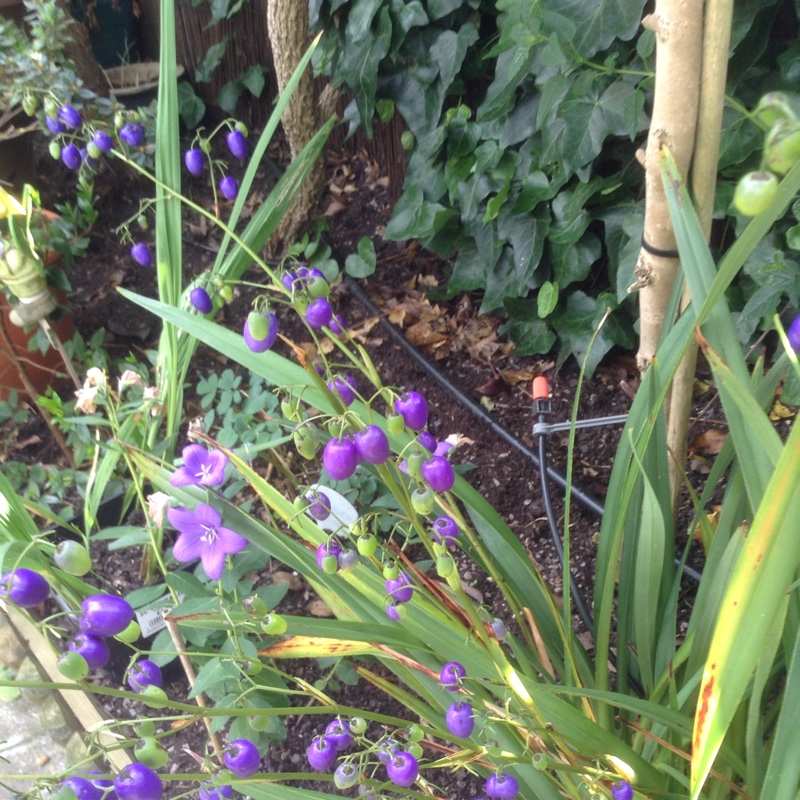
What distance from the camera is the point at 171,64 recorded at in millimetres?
1352

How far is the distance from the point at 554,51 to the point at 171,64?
28.3 inches

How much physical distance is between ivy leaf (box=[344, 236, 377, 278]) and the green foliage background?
16cm

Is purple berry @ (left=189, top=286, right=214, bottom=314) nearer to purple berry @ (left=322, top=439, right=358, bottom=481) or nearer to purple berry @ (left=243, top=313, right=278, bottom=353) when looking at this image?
purple berry @ (left=243, top=313, right=278, bottom=353)

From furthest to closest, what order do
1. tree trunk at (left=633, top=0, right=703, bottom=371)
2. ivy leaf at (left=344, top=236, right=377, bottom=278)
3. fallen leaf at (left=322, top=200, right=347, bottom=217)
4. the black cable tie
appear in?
fallen leaf at (left=322, top=200, right=347, bottom=217) < ivy leaf at (left=344, top=236, right=377, bottom=278) < the black cable tie < tree trunk at (left=633, top=0, right=703, bottom=371)

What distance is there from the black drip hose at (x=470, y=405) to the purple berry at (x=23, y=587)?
89 cm

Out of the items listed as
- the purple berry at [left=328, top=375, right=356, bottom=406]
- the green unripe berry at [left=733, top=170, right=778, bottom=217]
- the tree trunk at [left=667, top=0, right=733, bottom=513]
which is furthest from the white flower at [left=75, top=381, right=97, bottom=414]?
the green unripe berry at [left=733, top=170, right=778, bottom=217]

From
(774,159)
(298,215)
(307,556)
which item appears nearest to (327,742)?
(307,556)

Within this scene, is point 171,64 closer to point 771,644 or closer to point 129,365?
point 129,365

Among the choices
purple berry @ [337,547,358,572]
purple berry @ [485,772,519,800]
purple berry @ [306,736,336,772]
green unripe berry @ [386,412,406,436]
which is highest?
green unripe berry @ [386,412,406,436]

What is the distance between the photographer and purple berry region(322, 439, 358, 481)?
22.5 inches

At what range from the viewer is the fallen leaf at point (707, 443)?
148 centimetres

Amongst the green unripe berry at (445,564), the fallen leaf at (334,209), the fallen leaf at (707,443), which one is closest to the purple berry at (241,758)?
the green unripe berry at (445,564)

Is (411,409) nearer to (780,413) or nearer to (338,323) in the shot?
(338,323)

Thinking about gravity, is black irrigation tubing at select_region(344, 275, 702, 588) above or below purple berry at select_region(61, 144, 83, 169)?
below
